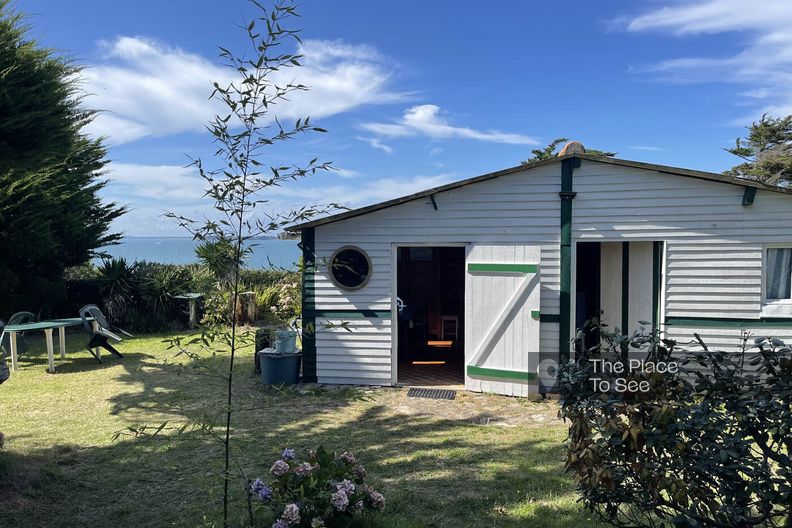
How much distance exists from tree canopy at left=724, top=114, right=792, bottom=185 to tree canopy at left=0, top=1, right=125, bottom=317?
26.8 m

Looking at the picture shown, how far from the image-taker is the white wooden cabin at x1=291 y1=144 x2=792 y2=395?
20.0 ft

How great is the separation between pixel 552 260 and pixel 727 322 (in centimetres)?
229

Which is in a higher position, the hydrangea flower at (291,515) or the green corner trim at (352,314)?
the green corner trim at (352,314)

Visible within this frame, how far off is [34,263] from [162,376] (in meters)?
Answer: 6.60

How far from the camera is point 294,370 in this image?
7.14 m

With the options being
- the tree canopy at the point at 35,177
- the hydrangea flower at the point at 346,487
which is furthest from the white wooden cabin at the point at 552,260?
the tree canopy at the point at 35,177

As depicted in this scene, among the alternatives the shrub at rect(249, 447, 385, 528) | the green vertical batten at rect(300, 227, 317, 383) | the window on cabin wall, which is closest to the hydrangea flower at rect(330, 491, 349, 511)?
the shrub at rect(249, 447, 385, 528)

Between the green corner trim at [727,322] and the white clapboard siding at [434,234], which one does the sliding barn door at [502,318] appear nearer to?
the white clapboard siding at [434,234]

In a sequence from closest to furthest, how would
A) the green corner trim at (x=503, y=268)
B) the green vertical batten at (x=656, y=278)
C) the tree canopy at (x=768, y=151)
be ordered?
the green corner trim at (x=503, y=268)
the green vertical batten at (x=656, y=278)
the tree canopy at (x=768, y=151)

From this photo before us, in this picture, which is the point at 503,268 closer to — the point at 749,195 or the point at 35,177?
the point at 749,195

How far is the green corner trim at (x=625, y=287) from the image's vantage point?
730 cm

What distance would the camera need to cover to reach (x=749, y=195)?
19.6ft

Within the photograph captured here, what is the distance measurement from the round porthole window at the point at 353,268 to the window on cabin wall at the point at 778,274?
5201 millimetres

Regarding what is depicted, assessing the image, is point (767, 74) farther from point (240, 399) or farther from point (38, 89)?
point (38, 89)
